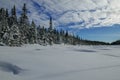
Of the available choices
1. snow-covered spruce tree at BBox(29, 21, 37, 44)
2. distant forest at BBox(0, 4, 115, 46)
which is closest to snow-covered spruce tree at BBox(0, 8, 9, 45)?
distant forest at BBox(0, 4, 115, 46)

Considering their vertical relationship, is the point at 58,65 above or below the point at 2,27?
below

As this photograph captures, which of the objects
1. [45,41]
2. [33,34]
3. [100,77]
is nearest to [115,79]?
[100,77]

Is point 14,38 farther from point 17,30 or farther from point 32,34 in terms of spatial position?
point 32,34

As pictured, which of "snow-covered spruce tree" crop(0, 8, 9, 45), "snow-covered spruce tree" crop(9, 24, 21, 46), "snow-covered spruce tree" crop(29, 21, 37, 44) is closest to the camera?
"snow-covered spruce tree" crop(9, 24, 21, 46)


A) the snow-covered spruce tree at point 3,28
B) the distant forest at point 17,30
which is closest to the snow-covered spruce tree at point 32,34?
the distant forest at point 17,30

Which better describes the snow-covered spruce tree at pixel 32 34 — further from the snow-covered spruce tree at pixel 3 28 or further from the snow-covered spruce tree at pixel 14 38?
the snow-covered spruce tree at pixel 14 38

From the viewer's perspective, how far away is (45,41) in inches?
2275

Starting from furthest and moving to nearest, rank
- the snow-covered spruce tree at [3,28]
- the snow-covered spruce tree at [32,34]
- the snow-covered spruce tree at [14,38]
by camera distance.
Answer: the snow-covered spruce tree at [32,34] < the snow-covered spruce tree at [3,28] < the snow-covered spruce tree at [14,38]

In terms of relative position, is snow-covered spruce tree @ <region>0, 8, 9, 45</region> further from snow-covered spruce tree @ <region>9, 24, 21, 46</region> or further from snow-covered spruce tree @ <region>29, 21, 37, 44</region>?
snow-covered spruce tree @ <region>29, 21, 37, 44</region>

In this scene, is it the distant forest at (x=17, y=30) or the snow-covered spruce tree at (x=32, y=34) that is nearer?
the distant forest at (x=17, y=30)

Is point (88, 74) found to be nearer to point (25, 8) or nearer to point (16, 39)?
point (16, 39)

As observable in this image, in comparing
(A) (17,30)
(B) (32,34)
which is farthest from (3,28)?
(B) (32,34)

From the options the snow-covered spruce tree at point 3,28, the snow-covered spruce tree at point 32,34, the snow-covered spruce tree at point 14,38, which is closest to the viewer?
the snow-covered spruce tree at point 14,38

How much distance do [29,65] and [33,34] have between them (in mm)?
45974
